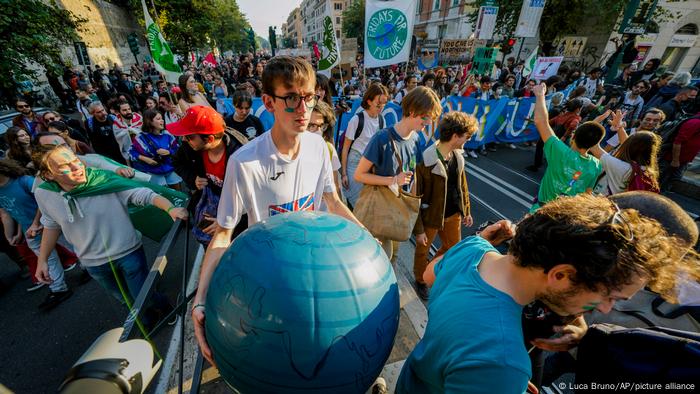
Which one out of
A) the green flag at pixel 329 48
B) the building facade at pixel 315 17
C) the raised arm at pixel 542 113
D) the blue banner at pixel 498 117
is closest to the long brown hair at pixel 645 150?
the raised arm at pixel 542 113

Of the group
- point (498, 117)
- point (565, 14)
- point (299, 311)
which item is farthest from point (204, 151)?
point (565, 14)

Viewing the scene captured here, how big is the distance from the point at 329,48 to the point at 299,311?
7.40 metres

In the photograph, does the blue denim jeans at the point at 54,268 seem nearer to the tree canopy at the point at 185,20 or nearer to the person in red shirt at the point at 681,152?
the person in red shirt at the point at 681,152

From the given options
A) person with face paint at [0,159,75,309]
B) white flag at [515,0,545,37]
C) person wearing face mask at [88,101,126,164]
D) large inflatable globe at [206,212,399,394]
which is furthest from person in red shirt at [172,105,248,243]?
white flag at [515,0,545,37]

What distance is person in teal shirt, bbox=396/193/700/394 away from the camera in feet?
3.24

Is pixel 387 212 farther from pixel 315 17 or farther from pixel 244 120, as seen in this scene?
pixel 315 17

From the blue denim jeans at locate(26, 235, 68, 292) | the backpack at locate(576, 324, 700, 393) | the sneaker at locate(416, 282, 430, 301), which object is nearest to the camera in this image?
the backpack at locate(576, 324, 700, 393)

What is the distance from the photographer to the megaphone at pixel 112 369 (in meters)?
1.01

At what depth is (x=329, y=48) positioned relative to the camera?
715 cm

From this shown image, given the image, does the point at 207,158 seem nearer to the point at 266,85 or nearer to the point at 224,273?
the point at 266,85

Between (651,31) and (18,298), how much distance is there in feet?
129

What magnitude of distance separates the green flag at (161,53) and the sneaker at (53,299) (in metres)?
4.82

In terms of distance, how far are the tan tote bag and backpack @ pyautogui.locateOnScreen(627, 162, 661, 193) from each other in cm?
251

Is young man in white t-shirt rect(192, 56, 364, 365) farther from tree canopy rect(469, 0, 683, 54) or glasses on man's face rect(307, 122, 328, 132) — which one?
tree canopy rect(469, 0, 683, 54)
